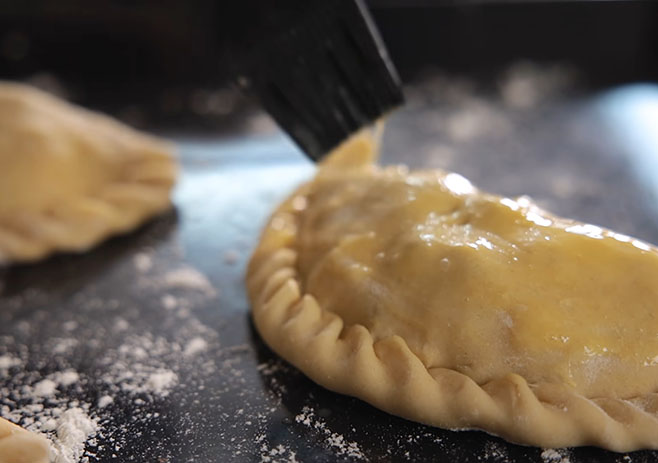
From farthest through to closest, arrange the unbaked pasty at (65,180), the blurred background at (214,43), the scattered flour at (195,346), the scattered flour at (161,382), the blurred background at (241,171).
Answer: the blurred background at (214,43)
the unbaked pasty at (65,180)
the scattered flour at (195,346)
the scattered flour at (161,382)
the blurred background at (241,171)

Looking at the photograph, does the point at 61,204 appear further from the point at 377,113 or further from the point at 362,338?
the point at 362,338

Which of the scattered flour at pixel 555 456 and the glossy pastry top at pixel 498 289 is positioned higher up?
the glossy pastry top at pixel 498 289

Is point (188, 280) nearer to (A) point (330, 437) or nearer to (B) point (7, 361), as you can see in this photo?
(B) point (7, 361)

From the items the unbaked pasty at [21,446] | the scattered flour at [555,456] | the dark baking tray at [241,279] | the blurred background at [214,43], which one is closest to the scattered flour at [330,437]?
the dark baking tray at [241,279]

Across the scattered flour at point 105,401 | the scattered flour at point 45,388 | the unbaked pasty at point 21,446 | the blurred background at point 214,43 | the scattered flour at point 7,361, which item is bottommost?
the blurred background at point 214,43

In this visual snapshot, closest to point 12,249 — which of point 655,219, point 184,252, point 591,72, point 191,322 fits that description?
point 184,252

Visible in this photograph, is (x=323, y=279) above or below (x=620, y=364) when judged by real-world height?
above

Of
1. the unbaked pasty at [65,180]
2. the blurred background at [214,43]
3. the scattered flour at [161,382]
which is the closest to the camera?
the scattered flour at [161,382]

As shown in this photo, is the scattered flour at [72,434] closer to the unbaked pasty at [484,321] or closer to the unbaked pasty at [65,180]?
the unbaked pasty at [484,321]
